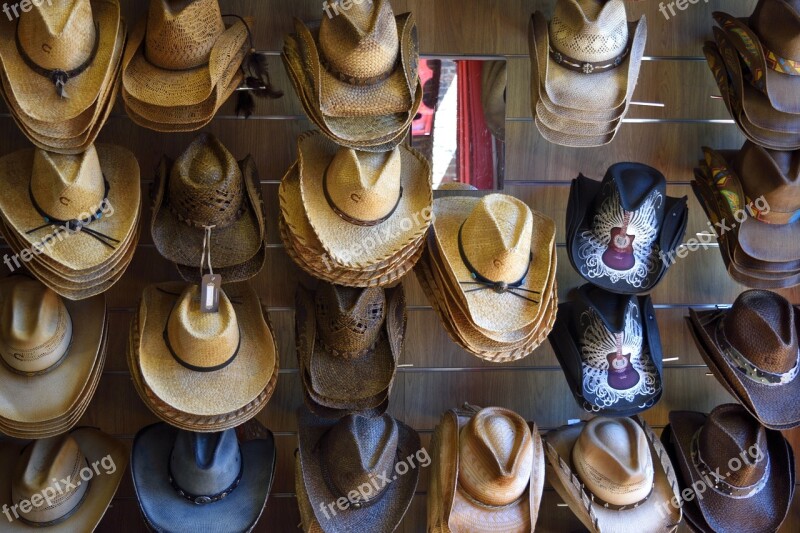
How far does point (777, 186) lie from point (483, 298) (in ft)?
3.54

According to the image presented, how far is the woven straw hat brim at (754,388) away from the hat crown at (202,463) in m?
1.65

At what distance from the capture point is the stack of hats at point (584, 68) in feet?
7.99

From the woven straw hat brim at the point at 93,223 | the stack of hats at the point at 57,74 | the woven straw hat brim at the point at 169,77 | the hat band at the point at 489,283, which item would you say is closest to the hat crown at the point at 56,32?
the stack of hats at the point at 57,74

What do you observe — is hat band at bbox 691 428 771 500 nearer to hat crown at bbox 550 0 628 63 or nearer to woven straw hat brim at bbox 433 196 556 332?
woven straw hat brim at bbox 433 196 556 332

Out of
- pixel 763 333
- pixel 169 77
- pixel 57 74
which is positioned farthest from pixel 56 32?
pixel 763 333

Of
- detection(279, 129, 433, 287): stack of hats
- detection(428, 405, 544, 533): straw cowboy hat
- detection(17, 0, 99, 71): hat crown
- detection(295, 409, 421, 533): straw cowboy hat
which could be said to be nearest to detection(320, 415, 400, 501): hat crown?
detection(295, 409, 421, 533): straw cowboy hat

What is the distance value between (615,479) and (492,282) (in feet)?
2.64

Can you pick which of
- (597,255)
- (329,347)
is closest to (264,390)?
(329,347)

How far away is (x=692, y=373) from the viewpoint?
3.24m

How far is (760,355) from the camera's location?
2.77 m

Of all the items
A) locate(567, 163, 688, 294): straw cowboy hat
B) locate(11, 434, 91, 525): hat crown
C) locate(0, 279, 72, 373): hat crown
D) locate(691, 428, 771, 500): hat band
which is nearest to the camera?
locate(0, 279, 72, 373): hat crown

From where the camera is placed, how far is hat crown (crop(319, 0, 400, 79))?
2.12 meters

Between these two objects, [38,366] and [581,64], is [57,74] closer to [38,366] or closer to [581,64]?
[38,366]

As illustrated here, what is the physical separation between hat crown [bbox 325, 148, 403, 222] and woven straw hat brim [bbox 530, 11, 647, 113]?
1.75ft
